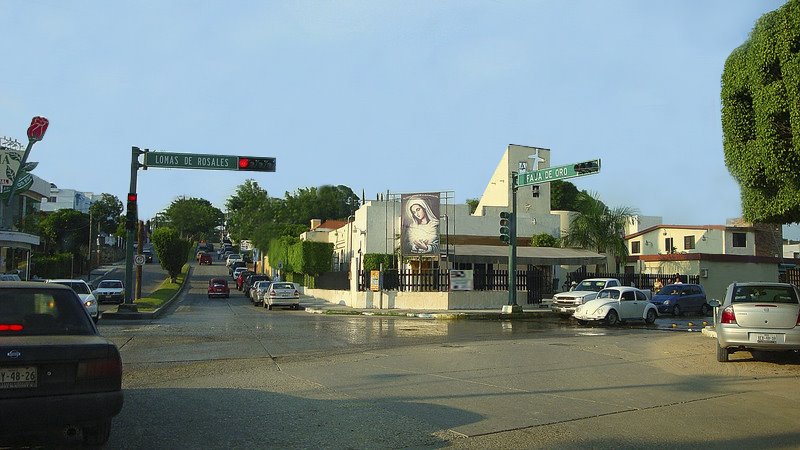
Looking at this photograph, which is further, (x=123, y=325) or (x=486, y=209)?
(x=486, y=209)

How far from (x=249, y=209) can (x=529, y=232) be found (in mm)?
64442

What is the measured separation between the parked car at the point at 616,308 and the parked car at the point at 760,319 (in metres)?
11.6

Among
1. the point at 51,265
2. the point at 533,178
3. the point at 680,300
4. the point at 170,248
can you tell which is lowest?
the point at 680,300

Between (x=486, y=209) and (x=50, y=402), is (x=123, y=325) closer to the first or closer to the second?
(x=50, y=402)

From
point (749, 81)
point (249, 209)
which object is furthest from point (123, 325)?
point (249, 209)

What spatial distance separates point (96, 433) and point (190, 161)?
20.7 meters

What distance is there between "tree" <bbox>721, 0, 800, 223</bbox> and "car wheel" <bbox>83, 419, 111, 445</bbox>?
10.8m

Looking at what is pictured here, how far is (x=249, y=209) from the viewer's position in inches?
4050

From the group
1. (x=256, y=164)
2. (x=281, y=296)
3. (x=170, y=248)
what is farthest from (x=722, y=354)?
(x=170, y=248)

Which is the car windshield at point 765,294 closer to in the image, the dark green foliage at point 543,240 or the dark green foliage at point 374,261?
the dark green foliage at point 374,261

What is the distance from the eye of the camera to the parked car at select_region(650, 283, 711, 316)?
33.2m

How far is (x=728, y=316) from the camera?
520 inches

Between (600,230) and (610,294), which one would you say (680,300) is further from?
(600,230)

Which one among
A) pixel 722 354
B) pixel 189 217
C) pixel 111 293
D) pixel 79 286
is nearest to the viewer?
pixel 722 354
